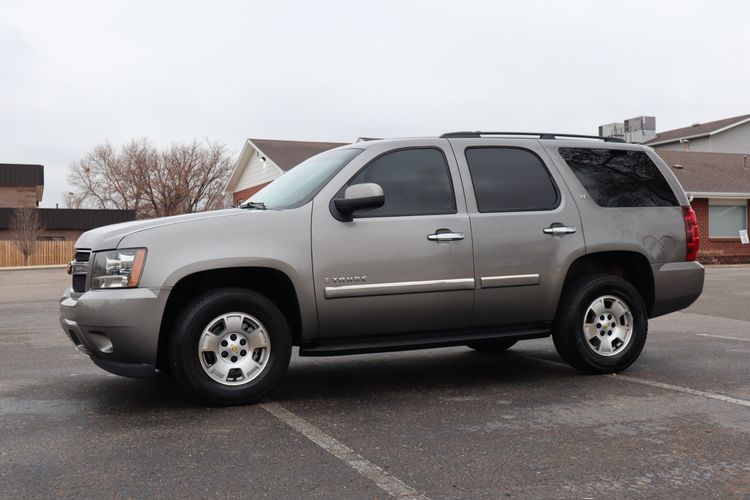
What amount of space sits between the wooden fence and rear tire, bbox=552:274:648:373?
42997 mm

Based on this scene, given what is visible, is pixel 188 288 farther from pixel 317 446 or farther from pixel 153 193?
pixel 153 193

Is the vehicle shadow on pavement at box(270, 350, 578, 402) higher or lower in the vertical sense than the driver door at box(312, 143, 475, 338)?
lower

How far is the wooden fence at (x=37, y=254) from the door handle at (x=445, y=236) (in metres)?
43.0

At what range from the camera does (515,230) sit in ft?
20.7

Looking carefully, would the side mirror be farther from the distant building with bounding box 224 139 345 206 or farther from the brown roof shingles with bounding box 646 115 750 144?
the brown roof shingles with bounding box 646 115 750 144

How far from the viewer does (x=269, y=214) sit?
575 centimetres

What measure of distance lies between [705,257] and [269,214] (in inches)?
1120

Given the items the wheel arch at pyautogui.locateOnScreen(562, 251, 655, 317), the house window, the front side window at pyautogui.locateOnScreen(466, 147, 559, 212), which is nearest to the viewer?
the front side window at pyautogui.locateOnScreen(466, 147, 559, 212)

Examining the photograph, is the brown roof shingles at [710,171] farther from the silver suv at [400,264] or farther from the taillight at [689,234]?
the silver suv at [400,264]

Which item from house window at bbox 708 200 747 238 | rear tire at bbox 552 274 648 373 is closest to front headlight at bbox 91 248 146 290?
rear tire at bbox 552 274 648 373

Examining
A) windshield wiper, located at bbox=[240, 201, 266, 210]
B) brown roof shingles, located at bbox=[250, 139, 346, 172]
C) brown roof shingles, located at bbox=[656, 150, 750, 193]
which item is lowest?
windshield wiper, located at bbox=[240, 201, 266, 210]

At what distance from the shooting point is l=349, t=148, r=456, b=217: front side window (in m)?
6.09

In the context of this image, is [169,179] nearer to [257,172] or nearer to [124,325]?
[257,172]

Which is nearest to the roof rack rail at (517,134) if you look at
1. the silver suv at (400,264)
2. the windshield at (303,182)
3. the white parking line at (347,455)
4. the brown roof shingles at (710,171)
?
the silver suv at (400,264)
